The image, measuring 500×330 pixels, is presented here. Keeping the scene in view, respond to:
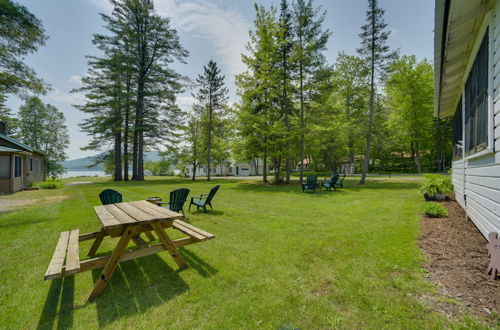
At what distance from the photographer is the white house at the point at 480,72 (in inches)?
124

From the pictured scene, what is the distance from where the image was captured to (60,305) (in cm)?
254

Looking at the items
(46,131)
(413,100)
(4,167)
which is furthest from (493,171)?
(46,131)

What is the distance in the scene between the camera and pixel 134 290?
9.28 feet

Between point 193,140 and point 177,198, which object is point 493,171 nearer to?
point 177,198

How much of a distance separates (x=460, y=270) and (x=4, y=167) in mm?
21587

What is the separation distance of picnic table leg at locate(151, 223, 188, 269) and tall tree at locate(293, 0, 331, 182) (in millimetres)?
13911

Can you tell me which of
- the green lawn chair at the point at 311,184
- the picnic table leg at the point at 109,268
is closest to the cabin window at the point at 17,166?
the picnic table leg at the point at 109,268

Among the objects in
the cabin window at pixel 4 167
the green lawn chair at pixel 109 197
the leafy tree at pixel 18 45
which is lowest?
the green lawn chair at pixel 109 197

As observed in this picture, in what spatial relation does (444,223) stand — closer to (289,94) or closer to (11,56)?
(289,94)

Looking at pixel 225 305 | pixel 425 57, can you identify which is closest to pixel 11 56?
pixel 225 305

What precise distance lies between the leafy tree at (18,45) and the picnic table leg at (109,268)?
39.6ft

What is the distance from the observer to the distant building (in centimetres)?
1338

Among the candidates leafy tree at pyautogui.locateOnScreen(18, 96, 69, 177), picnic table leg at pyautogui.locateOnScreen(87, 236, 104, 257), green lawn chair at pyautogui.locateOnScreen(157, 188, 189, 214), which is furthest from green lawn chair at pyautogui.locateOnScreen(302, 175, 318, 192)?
leafy tree at pyautogui.locateOnScreen(18, 96, 69, 177)

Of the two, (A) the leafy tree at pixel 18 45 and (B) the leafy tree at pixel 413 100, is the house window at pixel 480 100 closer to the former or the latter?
(A) the leafy tree at pixel 18 45
